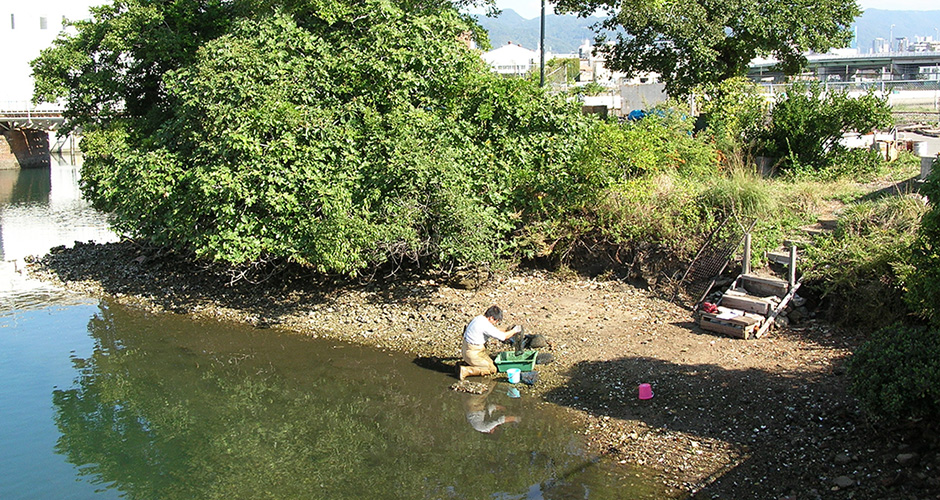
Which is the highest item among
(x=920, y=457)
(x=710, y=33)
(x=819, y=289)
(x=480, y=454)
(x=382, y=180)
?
(x=710, y=33)

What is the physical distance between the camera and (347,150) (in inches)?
598

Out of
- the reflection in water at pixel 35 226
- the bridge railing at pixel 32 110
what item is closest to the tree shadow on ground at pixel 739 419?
the reflection in water at pixel 35 226

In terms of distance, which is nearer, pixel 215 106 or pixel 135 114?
pixel 215 106

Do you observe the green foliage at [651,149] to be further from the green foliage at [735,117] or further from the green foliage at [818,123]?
the green foliage at [818,123]

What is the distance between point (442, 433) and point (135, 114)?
1497 cm

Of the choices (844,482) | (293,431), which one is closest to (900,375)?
(844,482)

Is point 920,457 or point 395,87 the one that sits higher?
point 395,87

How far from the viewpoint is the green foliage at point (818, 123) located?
1866 centimetres

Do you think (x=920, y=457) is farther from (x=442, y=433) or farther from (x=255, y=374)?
(x=255, y=374)

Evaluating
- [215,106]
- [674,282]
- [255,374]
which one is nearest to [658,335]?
[674,282]

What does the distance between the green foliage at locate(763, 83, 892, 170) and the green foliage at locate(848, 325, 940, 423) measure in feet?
36.5

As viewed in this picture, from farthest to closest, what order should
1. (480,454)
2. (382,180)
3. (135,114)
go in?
(135,114), (382,180), (480,454)

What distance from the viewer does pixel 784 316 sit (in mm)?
13070

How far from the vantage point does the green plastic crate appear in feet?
40.7
